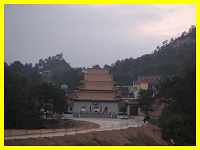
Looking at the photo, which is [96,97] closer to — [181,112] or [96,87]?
[96,87]

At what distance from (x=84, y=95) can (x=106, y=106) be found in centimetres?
174

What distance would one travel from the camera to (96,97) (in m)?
27.2

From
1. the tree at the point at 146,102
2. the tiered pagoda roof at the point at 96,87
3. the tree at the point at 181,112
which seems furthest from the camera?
the tiered pagoda roof at the point at 96,87

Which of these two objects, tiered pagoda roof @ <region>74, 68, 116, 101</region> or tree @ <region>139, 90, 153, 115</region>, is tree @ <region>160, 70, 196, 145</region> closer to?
tree @ <region>139, 90, 153, 115</region>

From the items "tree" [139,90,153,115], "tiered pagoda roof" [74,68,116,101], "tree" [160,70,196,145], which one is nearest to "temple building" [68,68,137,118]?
"tiered pagoda roof" [74,68,116,101]

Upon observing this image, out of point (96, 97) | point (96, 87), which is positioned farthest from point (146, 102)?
point (96, 87)

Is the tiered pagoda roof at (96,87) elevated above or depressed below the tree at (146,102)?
above

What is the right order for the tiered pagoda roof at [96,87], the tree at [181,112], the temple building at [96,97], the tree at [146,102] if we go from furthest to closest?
the tiered pagoda roof at [96,87] < the temple building at [96,97] < the tree at [146,102] < the tree at [181,112]

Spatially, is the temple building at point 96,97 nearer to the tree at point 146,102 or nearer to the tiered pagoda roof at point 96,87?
the tiered pagoda roof at point 96,87

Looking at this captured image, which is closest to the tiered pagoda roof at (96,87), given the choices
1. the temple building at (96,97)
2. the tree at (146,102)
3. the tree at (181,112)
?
the temple building at (96,97)

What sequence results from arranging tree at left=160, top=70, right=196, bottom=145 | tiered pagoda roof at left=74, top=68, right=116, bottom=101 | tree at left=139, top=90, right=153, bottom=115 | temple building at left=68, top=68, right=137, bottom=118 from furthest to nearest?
tiered pagoda roof at left=74, top=68, right=116, bottom=101
temple building at left=68, top=68, right=137, bottom=118
tree at left=139, top=90, right=153, bottom=115
tree at left=160, top=70, right=196, bottom=145

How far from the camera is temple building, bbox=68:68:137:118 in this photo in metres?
26.5

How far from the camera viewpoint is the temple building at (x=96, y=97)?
26.5 meters

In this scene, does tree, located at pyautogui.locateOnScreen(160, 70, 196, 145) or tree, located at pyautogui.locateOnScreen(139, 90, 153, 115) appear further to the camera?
tree, located at pyautogui.locateOnScreen(139, 90, 153, 115)
